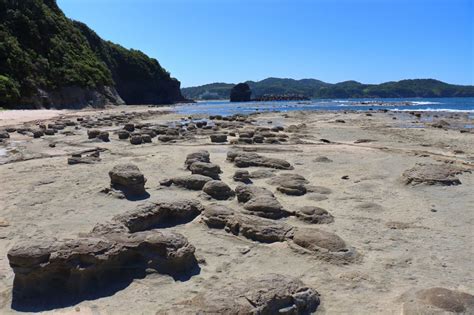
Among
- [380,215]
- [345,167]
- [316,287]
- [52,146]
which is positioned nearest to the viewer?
[316,287]

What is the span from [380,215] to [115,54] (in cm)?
10090

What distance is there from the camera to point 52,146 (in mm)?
14180

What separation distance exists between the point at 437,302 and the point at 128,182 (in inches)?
214

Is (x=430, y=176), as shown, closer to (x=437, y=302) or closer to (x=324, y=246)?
(x=324, y=246)

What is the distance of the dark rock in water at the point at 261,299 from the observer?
3756 millimetres

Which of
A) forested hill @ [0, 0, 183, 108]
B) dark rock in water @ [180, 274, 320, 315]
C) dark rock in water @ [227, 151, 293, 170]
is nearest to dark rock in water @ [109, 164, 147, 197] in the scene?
dark rock in water @ [227, 151, 293, 170]

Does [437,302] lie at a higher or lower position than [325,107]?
higher

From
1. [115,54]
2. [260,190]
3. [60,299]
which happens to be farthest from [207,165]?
[115,54]

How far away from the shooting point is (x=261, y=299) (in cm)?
383

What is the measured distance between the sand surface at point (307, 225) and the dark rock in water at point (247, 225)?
12 cm

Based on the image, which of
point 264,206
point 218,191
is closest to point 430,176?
point 264,206

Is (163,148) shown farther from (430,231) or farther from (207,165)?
(430,231)

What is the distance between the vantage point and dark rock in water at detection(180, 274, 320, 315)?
376 centimetres

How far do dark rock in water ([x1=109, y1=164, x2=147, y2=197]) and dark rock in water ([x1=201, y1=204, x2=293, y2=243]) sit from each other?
1888mm
